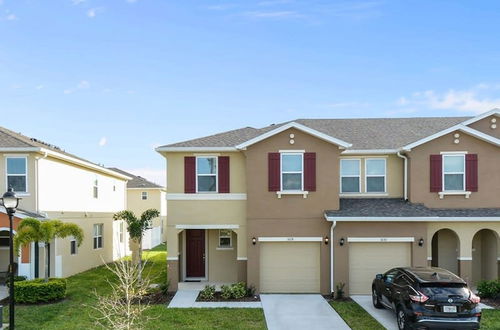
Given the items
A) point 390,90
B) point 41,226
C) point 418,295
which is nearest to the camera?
point 418,295

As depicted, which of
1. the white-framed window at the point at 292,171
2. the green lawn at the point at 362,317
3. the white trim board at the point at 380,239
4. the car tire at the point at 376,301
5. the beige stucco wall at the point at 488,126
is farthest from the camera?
the beige stucco wall at the point at 488,126

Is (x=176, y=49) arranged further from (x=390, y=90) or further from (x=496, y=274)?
(x=496, y=274)

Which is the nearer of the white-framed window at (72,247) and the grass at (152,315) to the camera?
the grass at (152,315)

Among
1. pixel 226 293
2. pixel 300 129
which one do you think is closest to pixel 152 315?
pixel 226 293

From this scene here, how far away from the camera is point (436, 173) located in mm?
15375

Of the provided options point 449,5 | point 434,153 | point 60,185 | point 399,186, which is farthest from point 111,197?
point 449,5

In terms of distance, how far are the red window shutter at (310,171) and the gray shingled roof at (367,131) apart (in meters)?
2.40

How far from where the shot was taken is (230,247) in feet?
55.8

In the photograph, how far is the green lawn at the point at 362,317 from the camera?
10688 mm

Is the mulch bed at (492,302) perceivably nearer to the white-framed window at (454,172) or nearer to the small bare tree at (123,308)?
the white-framed window at (454,172)

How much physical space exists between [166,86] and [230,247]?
9615 millimetres

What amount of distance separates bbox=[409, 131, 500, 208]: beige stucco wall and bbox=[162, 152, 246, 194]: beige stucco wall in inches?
272

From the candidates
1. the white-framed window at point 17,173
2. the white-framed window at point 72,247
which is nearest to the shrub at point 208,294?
the white-framed window at point 72,247

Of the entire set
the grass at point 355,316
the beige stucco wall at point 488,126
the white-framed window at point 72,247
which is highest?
the beige stucco wall at point 488,126
